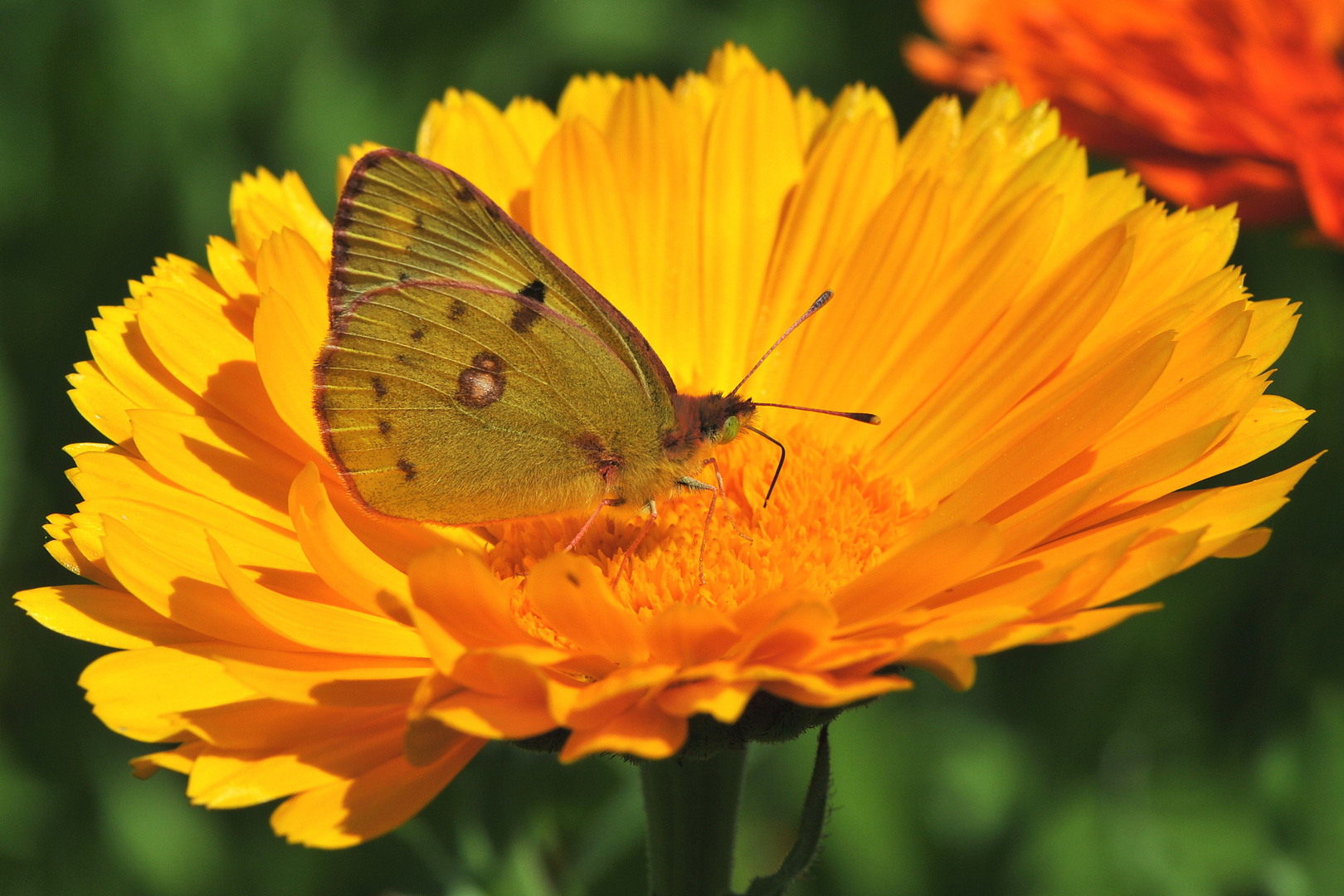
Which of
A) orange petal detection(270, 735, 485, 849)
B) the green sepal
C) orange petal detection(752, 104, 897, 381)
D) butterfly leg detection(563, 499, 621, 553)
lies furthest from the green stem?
orange petal detection(752, 104, 897, 381)

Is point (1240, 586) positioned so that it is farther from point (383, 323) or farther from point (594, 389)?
point (383, 323)

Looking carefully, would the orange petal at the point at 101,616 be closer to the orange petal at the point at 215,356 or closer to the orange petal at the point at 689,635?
the orange petal at the point at 215,356

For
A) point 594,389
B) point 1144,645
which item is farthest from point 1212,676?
point 594,389

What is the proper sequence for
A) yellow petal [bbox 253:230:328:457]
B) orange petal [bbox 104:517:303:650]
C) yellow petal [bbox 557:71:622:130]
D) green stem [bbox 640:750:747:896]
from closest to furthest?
orange petal [bbox 104:517:303:650], green stem [bbox 640:750:747:896], yellow petal [bbox 253:230:328:457], yellow petal [bbox 557:71:622:130]

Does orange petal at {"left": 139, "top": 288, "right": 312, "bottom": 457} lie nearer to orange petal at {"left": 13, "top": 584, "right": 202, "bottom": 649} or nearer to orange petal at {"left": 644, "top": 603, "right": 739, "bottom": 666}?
orange petal at {"left": 13, "top": 584, "right": 202, "bottom": 649}

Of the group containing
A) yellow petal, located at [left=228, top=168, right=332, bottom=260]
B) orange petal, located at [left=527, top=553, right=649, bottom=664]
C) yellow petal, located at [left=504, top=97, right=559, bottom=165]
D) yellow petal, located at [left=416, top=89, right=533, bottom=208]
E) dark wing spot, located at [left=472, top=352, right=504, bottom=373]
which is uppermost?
yellow petal, located at [left=504, top=97, right=559, bottom=165]

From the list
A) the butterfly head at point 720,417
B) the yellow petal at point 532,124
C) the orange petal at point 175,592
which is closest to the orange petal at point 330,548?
the orange petal at point 175,592

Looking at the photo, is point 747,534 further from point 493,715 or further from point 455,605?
point 493,715

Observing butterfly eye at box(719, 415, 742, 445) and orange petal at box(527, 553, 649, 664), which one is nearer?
orange petal at box(527, 553, 649, 664)
